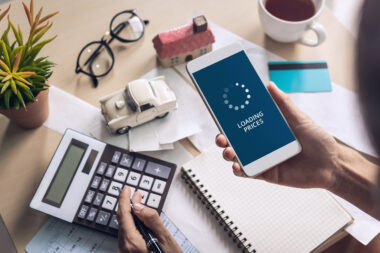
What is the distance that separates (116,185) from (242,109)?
30 centimetres

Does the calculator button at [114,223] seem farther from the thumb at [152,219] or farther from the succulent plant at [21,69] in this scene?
the succulent plant at [21,69]

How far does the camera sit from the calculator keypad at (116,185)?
0.69 m

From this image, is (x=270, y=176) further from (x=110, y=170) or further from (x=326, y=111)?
(x=110, y=170)

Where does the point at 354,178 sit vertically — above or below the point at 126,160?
below

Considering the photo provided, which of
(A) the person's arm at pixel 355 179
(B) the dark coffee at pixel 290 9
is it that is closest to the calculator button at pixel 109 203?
(A) the person's arm at pixel 355 179

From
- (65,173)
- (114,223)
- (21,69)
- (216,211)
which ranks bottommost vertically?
(216,211)

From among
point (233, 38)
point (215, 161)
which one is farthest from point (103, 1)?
point (215, 161)

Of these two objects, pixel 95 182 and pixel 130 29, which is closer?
pixel 95 182

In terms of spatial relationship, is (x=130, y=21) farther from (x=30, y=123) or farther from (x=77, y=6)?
(x=30, y=123)

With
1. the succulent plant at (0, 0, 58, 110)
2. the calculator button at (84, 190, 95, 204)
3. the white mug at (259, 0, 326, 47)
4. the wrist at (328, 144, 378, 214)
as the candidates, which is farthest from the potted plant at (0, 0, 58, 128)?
the wrist at (328, 144, 378, 214)

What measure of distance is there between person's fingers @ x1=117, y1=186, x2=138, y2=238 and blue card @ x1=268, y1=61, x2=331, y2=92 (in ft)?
1.47

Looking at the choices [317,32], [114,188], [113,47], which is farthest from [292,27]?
[114,188]

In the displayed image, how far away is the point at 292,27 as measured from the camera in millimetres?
792

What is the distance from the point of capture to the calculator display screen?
2.26ft
